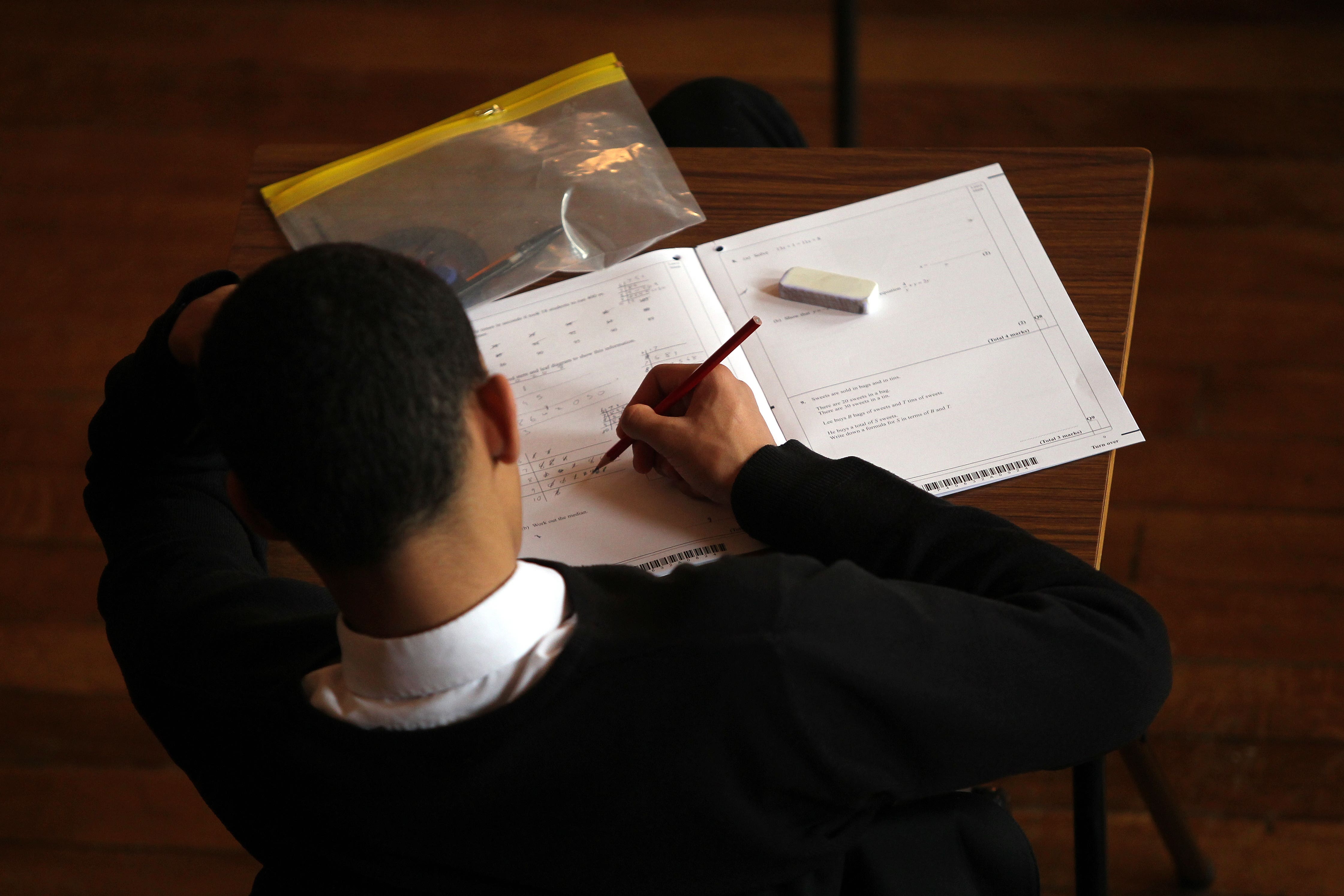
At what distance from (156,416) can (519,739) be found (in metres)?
0.46

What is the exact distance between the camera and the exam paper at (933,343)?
819mm

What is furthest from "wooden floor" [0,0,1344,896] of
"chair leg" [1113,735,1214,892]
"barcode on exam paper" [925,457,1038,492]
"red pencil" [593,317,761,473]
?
"red pencil" [593,317,761,473]

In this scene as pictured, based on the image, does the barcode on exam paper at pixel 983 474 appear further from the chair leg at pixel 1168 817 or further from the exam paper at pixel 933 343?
the chair leg at pixel 1168 817

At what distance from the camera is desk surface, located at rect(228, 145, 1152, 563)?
896mm

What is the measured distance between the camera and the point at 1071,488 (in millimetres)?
801

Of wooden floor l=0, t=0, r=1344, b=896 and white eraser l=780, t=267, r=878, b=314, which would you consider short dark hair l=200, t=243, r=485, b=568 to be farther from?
wooden floor l=0, t=0, r=1344, b=896

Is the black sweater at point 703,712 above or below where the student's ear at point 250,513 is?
below

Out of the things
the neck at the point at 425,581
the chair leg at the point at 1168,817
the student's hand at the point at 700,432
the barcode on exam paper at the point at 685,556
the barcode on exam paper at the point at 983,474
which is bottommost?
the chair leg at the point at 1168,817

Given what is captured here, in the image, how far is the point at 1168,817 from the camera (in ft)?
4.07

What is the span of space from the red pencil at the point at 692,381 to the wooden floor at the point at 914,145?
89cm

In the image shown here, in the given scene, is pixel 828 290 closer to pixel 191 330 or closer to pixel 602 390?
pixel 602 390

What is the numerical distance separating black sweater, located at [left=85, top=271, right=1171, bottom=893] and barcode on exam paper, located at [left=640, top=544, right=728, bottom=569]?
0.06 m

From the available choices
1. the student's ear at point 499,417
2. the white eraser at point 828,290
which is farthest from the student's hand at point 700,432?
the student's ear at point 499,417

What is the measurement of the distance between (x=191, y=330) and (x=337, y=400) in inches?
15.6
